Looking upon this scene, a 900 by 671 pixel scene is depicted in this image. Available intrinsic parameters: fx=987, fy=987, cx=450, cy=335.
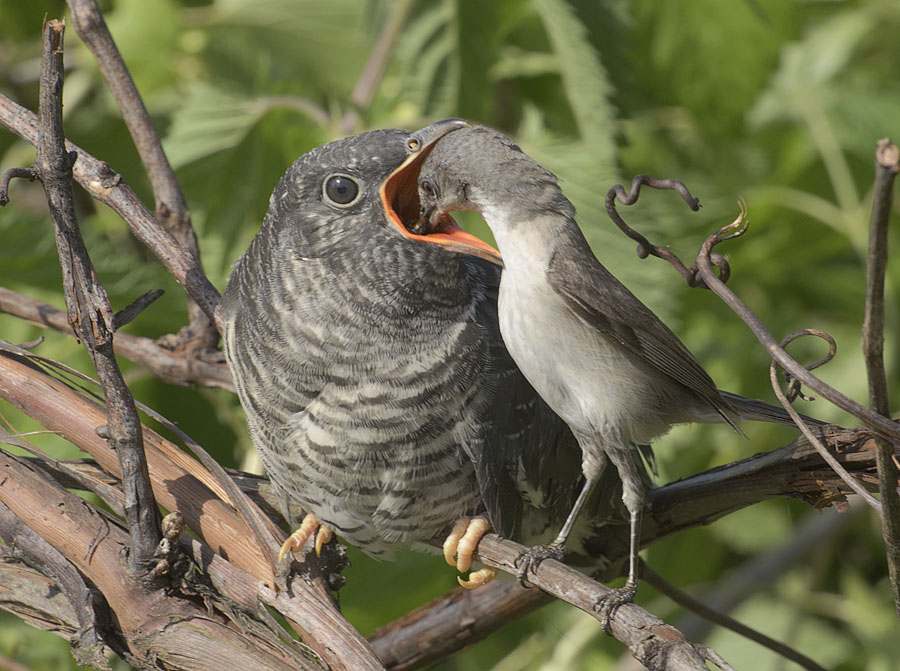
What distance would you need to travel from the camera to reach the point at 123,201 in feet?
4.42

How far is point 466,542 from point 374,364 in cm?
28

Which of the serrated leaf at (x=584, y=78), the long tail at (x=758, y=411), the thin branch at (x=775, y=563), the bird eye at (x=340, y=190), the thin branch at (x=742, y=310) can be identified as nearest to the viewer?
the thin branch at (x=742, y=310)

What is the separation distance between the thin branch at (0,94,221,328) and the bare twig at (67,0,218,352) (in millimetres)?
115

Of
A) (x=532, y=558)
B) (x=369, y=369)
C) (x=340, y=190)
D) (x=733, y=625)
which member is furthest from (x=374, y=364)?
(x=733, y=625)

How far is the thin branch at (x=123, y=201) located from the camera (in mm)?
1294

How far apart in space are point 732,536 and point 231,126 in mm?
1595

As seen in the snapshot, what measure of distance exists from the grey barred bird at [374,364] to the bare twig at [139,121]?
0.18 metres

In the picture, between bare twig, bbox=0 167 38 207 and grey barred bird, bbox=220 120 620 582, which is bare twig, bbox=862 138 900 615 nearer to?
grey barred bird, bbox=220 120 620 582

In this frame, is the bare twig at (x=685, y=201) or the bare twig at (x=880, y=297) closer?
the bare twig at (x=880, y=297)

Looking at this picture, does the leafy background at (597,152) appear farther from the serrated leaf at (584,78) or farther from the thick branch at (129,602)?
the thick branch at (129,602)

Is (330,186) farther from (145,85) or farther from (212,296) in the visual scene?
(145,85)

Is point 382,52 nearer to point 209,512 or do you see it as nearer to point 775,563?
point 209,512

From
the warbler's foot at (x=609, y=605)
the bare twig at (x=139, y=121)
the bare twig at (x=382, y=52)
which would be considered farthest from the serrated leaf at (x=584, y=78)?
the warbler's foot at (x=609, y=605)

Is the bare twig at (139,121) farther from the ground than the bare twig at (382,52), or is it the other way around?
the bare twig at (382,52)
